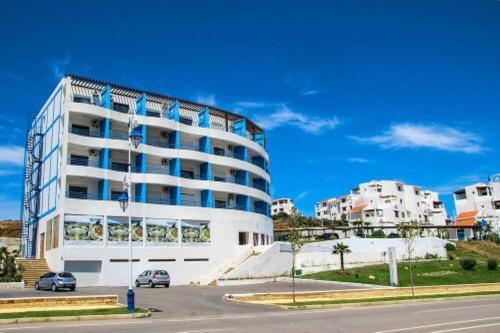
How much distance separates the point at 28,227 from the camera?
5112 centimetres

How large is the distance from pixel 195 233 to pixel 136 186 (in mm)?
7429

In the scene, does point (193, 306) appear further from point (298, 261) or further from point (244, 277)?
point (298, 261)

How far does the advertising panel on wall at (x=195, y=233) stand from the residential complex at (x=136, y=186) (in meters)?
0.10

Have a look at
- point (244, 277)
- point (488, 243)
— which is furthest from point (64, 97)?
point (488, 243)

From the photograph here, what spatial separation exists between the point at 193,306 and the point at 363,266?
31077 mm

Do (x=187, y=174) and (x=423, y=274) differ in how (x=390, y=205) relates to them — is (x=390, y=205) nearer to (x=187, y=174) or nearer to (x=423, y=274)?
(x=423, y=274)

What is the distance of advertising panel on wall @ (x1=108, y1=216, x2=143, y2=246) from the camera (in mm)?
42625

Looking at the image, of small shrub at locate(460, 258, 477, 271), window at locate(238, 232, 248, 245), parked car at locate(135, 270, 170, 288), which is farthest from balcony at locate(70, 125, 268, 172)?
small shrub at locate(460, 258, 477, 271)

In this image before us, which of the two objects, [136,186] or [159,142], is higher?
[159,142]

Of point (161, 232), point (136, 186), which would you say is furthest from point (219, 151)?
point (161, 232)

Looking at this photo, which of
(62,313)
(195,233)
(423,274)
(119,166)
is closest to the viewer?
(62,313)

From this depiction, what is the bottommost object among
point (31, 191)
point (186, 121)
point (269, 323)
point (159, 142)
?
point (269, 323)

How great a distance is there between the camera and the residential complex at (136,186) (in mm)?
A: 41875

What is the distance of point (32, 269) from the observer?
4084 cm
